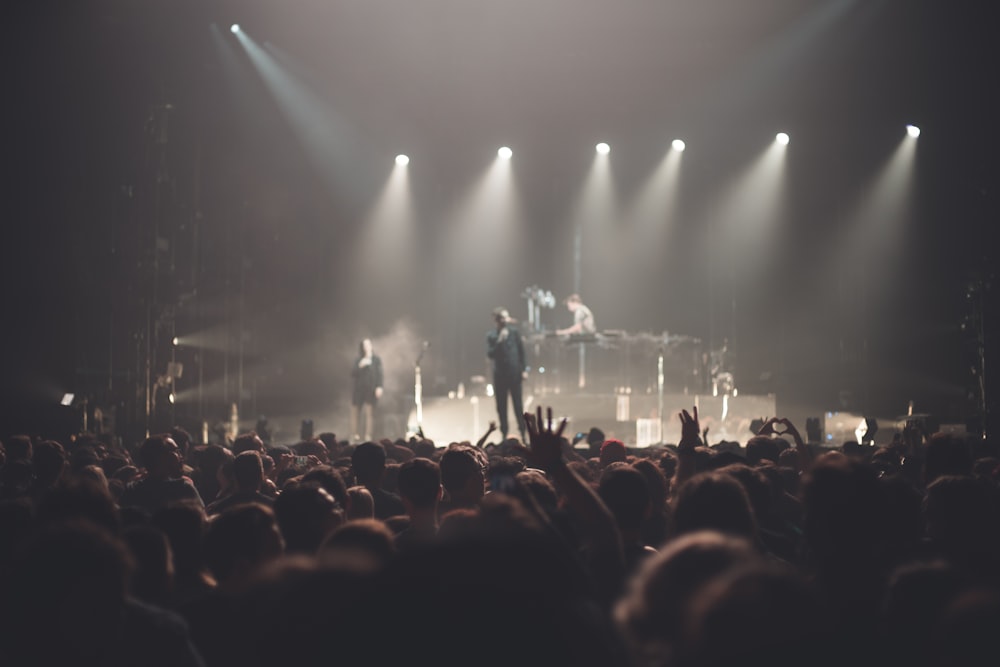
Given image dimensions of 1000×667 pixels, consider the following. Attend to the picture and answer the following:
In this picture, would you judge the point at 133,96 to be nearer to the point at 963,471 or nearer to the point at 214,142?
the point at 214,142

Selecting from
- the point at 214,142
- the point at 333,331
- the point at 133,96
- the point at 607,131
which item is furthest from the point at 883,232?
the point at 133,96

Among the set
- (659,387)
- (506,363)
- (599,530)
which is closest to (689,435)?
(599,530)

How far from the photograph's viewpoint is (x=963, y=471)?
5.61 meters

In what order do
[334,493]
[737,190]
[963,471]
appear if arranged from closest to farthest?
[334,493], [963,471], [737,190]

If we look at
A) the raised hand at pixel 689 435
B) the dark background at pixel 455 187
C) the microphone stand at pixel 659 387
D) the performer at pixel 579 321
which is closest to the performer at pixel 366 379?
the dark background at pixel 455 187

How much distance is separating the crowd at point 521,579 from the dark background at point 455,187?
11.8 meters

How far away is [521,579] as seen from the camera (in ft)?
4.75

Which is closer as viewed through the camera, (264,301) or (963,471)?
(963,471)

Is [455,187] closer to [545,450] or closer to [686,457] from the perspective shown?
[686,457]

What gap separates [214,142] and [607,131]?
9.70 metres

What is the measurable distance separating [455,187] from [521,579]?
24.3 meters

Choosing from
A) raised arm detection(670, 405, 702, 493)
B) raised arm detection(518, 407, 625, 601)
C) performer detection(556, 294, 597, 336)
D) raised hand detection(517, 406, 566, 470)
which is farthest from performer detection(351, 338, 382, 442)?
raised arm detection(518, 407, 625, 601)

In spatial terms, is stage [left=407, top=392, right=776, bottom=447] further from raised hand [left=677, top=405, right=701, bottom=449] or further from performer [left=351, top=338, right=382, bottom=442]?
raised hand [left=677, top=405, right=701, bottom=449]

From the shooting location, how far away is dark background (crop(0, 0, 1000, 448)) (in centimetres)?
1480
